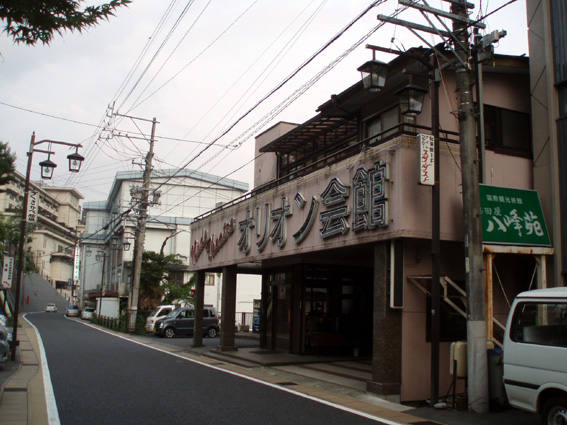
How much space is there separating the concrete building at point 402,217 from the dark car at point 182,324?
13.8 metres

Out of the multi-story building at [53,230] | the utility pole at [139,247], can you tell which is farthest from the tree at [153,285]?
the multi-story building at [53,230]

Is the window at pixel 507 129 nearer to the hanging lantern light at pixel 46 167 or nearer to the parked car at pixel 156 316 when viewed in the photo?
→ the hanging lantern light at pixel 46 167

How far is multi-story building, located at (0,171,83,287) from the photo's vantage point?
318 feet

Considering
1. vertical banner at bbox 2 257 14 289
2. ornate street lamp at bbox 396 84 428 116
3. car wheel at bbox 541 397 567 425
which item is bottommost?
car wheel at bbox 541 397 567 425

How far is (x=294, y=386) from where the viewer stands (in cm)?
1317

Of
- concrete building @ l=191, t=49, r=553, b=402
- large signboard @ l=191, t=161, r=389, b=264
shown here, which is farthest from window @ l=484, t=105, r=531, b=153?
large signboard @ l=191, t=161, r=389, b=264

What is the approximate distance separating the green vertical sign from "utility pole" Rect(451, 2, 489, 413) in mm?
967

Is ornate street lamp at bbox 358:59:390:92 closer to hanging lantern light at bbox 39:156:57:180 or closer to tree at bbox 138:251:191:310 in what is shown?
hanging lantern light at bbox 39:156:57:180

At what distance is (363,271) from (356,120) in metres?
6.30

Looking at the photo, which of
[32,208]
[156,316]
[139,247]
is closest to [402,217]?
[32,208]

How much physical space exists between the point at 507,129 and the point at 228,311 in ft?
39.9

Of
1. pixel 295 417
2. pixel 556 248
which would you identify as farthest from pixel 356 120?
pixel 295 417

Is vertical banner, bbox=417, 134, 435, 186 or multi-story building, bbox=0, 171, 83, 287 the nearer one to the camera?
vertical banner, bbox=417, 134, 435, 186

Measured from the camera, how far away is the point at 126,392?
1156cm
